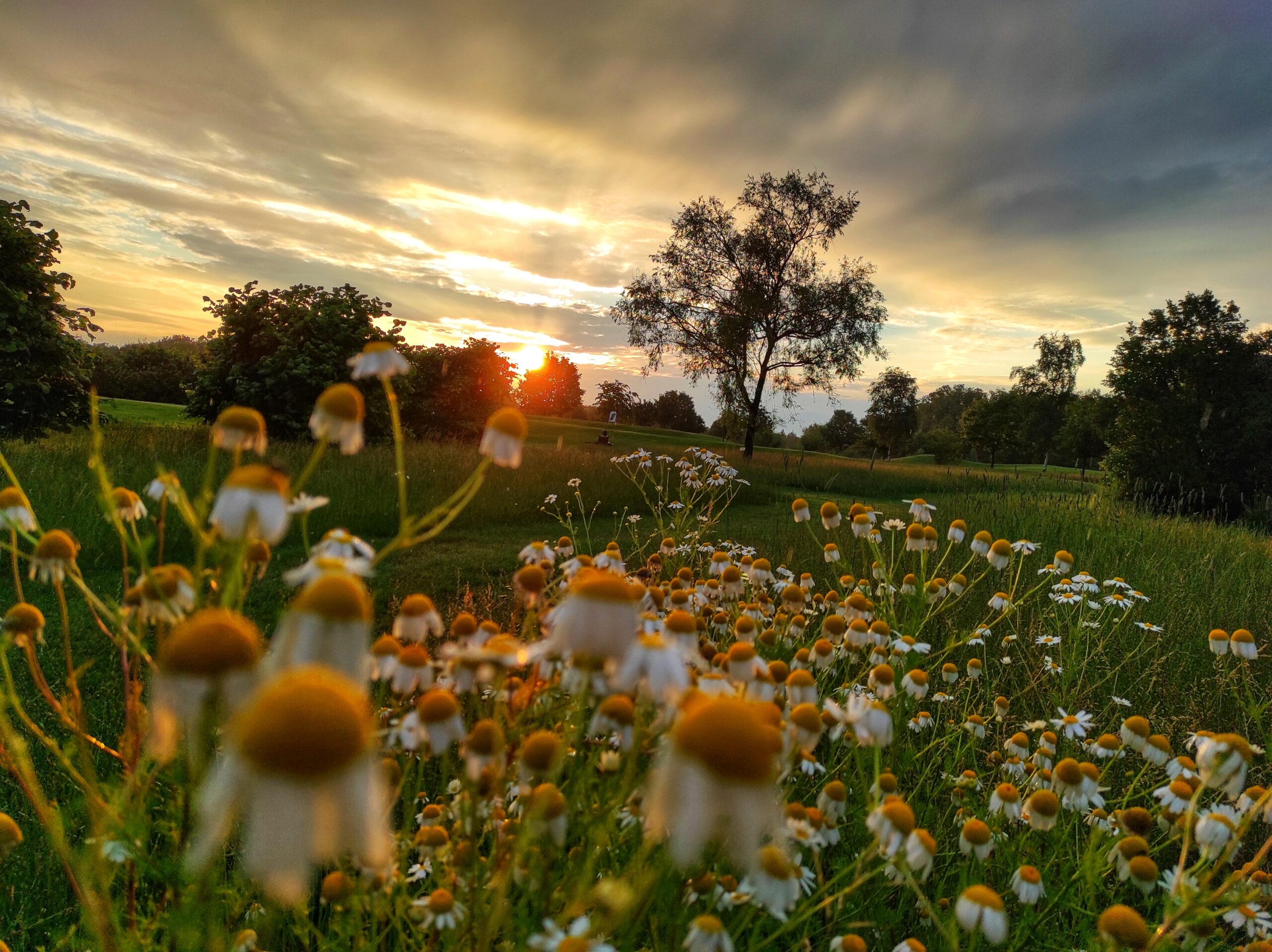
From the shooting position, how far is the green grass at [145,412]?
1747cm

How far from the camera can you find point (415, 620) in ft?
4.66

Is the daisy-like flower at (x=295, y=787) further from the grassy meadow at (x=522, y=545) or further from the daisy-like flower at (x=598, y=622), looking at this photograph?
the grassy meadow at (x=522, y=545)

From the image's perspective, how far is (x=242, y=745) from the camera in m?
0.61

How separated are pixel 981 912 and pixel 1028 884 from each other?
1.65ft

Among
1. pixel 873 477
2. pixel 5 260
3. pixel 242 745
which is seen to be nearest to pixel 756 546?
pixel 242 745

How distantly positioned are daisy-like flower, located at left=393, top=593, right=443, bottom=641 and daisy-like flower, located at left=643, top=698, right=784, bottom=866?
777 millimetres

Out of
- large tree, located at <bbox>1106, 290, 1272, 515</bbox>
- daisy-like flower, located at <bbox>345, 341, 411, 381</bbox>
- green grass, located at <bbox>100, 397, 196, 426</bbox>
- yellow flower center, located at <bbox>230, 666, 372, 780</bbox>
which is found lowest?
green grass, located at <bbox>100, 397, 196, 426</bbox>

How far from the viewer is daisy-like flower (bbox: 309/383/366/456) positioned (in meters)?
1.12

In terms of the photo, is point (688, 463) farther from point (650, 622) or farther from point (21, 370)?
point (21, 370)

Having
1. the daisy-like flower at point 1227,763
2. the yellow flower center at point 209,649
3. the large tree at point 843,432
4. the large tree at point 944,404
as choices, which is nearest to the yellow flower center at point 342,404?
the yellow flower center at point 209,649

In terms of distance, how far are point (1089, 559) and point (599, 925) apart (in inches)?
292

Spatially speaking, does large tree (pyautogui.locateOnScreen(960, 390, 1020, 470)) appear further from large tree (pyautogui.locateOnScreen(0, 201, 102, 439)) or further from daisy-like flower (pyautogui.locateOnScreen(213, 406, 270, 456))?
daisy-like flower (pyautogui.locateOnScreen(213, 406, 270, 456))

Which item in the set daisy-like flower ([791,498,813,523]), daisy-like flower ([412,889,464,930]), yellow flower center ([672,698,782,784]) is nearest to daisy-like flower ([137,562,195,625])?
daisy-like flower ([412,889,464,930])

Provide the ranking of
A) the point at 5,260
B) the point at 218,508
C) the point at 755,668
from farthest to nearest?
1. the point at 5,260
2. the point at 755,668
3. the point at 218,508
